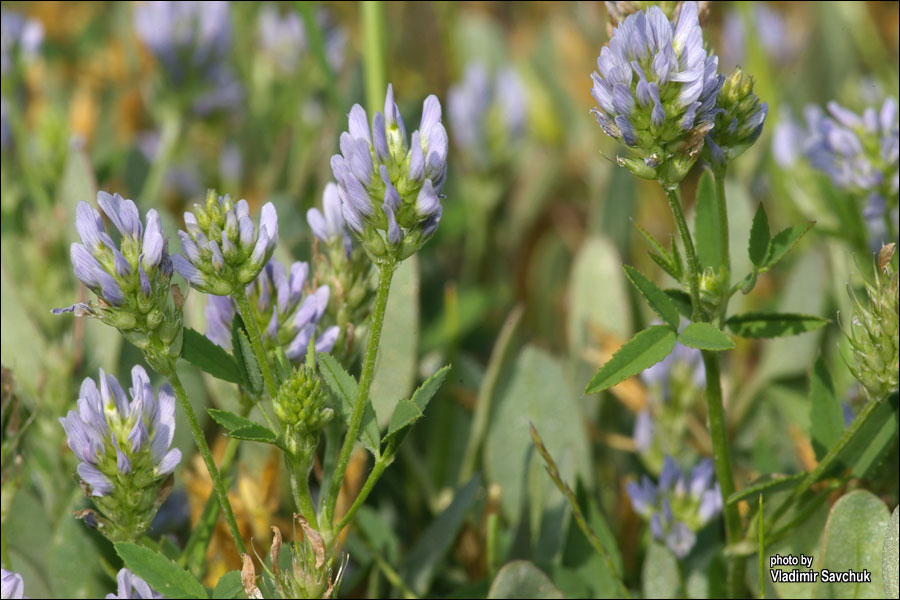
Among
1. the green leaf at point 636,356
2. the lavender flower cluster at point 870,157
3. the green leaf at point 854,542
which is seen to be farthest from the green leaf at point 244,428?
the lavender flower cluster at point 870,157

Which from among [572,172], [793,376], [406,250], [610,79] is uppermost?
[610,79]

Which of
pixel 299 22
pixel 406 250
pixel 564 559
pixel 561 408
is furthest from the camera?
pixel 299 22

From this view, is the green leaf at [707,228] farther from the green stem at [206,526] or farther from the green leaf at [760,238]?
the green stem at [206,526]

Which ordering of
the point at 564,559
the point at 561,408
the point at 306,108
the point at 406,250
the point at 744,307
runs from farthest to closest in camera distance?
the point at 306,108, the point at 744,307, the point at 561,408, the point at 564,559, the point at 406,250

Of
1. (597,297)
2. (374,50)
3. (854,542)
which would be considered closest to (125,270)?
(854,542)

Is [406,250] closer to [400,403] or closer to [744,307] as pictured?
[400,403]

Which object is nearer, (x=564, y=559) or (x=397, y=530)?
(x=564, y=559)

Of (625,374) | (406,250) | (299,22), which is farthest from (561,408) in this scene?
(299,22)
